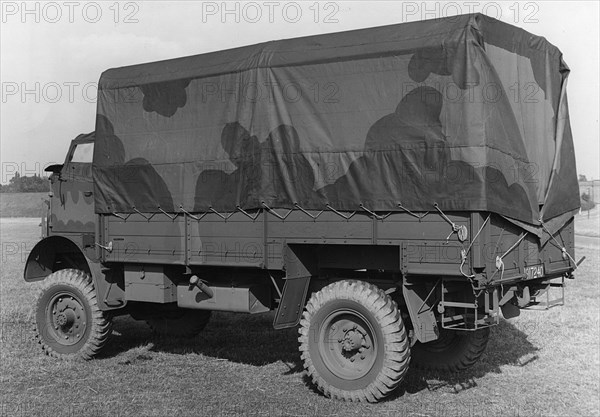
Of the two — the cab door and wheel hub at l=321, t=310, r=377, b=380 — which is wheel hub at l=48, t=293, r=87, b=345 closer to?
the cab door

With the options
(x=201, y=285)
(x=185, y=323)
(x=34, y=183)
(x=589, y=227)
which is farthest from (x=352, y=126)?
(x=589, y=227)

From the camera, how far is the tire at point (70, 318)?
8750mm

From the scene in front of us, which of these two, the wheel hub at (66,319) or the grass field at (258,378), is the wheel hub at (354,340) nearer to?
the grass field at (258,378)

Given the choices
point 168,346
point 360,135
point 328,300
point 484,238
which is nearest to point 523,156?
point 484,238

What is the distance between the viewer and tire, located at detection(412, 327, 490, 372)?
302 inches

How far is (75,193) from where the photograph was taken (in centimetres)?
913

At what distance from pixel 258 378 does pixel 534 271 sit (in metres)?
3.03

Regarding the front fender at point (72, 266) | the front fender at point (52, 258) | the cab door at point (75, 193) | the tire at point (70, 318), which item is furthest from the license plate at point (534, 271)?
the front fender at point (52, 258)

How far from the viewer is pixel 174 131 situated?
8.09 m

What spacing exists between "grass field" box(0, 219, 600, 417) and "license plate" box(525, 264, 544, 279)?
1117mm

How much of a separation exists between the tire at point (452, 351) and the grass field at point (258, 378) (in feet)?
0.50

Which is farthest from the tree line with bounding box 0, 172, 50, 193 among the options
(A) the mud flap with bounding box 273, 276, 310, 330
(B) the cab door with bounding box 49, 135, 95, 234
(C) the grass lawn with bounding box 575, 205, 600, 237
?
(C) the grass lawn with bounding box 575, 205, 600, 237

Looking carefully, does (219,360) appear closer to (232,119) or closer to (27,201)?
(232,119)

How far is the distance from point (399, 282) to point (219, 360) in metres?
2.69
